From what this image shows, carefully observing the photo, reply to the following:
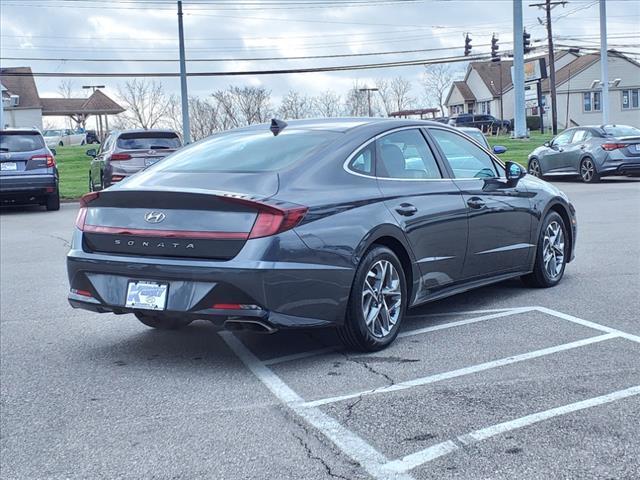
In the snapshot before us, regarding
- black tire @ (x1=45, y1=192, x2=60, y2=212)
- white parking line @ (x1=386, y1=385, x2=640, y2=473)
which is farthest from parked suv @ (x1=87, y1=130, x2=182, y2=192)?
white parking line @ (x1=386, y1=385, x2=640, y2=473)

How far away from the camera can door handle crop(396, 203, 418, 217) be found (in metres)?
5.68

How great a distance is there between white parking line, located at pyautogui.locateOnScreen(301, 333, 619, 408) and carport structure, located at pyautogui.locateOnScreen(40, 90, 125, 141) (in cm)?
6646

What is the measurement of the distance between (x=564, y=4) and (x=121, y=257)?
51.5 m

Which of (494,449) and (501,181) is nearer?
(494,449)

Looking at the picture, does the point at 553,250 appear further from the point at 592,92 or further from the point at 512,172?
the point at 592,92

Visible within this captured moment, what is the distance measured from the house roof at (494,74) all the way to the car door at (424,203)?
242 ft

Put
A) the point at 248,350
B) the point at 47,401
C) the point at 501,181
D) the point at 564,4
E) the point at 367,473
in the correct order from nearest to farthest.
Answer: the point at 367,473 → the point at 47,401 → the point at 248,350 → the point at 501,181 → the point at 564,4

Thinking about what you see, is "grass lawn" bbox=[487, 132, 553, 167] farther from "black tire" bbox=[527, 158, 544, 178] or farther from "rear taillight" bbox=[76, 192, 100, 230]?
"rear taillight" bbox=[76, 192, 100, 230]

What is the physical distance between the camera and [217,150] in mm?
5977

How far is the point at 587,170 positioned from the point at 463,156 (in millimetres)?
15696

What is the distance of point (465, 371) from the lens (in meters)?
4.97

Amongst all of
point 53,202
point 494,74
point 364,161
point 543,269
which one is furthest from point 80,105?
point 364,161

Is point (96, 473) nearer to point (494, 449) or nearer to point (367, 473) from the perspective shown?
point (367, 473)

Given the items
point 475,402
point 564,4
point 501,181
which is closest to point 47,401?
point 475,402
